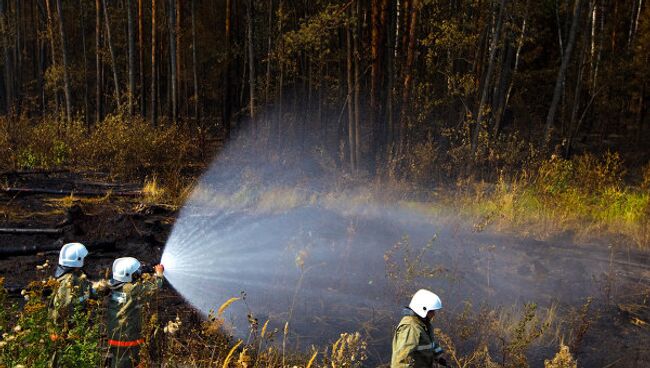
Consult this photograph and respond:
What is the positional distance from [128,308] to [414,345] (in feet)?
7.65

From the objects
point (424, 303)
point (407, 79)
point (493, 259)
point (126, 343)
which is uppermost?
point (407, 79)

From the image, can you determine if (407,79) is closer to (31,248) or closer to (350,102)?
(350,102)

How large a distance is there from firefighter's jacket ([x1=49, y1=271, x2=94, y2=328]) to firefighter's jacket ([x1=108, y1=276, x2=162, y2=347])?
0.80 ft

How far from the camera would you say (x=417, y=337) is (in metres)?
4.04

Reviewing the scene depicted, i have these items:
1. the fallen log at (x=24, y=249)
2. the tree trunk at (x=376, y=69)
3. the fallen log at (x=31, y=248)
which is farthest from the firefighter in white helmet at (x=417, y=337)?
the tree trunk at (x=376, y=69)

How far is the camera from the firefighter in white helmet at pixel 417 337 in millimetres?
4027

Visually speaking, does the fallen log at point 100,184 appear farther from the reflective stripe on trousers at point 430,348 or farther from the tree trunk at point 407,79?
the reflective stripe on trousers at point 430,348

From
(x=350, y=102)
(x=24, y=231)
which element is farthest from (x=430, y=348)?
(x=350, y=102)

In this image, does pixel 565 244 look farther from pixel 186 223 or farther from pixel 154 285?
pixel 154 285

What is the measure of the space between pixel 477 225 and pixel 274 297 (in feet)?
11.8

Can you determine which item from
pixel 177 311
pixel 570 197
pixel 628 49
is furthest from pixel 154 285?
pixel 628 49

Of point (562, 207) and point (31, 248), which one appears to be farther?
point (562, 207)

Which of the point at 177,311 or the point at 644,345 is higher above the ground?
the point at 177,311

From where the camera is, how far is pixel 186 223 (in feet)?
29.0
